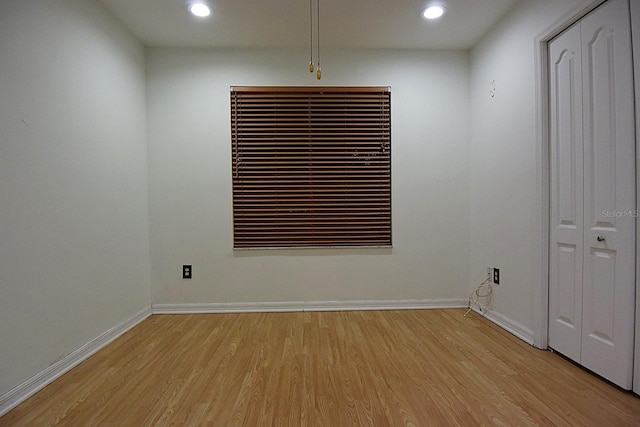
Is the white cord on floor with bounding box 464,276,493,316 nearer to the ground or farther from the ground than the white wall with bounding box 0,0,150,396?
nearer to the ground

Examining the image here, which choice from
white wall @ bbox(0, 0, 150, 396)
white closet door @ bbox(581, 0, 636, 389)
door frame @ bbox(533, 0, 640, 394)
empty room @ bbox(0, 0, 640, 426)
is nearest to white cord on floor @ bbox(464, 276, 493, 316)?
empty room @ bbox(0, 0, 640, 426)

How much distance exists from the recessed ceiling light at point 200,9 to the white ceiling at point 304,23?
0.05m

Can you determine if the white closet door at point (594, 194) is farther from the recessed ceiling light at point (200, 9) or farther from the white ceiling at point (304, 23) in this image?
the recessed ceiling light at point (200, 9)

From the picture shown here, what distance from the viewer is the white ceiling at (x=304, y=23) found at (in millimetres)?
2404

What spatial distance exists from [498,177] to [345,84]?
5.54 ft

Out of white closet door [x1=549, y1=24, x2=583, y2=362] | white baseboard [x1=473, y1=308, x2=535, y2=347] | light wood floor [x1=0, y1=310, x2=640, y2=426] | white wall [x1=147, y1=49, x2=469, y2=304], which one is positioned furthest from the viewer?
white wall [x1=147, y1=49, x2=469, y2=304]

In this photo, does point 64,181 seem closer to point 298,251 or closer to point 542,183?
point 298,251

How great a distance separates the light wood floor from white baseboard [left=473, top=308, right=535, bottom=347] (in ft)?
0.20

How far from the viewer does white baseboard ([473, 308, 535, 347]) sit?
90.7 inches

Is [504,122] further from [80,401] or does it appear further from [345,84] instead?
[80,401]

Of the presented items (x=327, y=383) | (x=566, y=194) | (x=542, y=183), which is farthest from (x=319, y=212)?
(x=566, y=194)

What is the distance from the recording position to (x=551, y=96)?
7.09 feet

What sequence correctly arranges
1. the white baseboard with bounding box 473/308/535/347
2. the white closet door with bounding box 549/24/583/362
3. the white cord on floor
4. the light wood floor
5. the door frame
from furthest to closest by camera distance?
the white cord on floor → the white baseboard with bounding box 473/308/535/347 → the door frame → the white closet door with bounding box 549/24/583/362 → the light wood floor

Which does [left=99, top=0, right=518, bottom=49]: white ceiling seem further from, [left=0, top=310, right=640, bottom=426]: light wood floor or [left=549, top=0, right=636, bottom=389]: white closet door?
[left=0, top=310, right=640, bottom=426]: light wood floor
